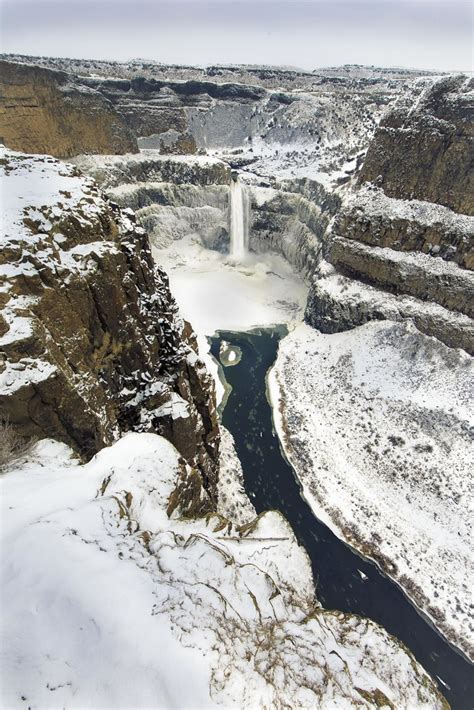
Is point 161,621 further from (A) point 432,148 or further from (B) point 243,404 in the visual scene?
(A) point 432,148

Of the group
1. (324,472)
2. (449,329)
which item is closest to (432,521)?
(324,472)

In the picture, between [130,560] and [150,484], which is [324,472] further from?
[130,560]

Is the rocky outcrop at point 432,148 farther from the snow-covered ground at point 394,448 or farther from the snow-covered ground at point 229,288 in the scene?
the snow-covered ground at point 229,288

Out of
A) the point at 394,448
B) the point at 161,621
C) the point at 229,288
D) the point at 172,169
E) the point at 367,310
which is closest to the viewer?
the point at 161,621

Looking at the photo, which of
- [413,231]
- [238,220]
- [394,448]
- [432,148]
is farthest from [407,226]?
[238,220]

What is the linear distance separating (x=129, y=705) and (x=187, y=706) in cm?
100

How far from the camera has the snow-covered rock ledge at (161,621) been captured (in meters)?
6.95

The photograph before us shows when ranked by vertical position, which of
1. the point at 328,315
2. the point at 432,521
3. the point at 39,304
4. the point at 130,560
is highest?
the point at 39,304

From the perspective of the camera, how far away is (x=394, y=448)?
29.0 metres

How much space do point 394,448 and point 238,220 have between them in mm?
43275

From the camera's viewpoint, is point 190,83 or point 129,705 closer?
point 129,705

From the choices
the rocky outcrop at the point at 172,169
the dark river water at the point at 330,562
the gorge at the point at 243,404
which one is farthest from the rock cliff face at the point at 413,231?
the rocky outcrop at the point at 172,169

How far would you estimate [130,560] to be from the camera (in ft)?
30.0

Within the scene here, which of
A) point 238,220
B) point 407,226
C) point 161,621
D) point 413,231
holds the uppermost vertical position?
point 407,226
